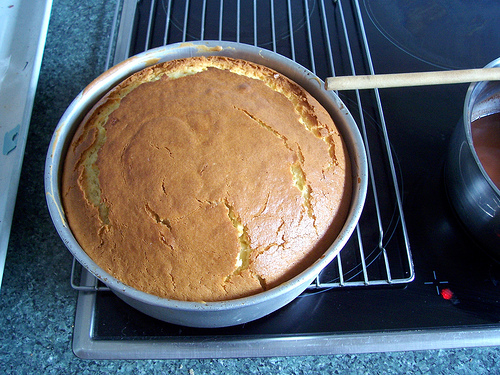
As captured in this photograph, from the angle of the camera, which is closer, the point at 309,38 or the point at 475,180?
the point at 475,180

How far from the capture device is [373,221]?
3.05 feet

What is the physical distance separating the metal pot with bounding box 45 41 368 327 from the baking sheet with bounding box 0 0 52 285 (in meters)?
0.23

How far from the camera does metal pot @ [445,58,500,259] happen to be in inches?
30.2

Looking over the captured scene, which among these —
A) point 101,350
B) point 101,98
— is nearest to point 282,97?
point 101,98

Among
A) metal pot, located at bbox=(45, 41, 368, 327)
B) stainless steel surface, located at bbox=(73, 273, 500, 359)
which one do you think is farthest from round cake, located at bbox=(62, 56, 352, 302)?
stainless steel surface, located at bbox=(73, 273, 500, 359)

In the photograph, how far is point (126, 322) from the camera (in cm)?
83

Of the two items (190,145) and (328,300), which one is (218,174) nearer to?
(190,145)

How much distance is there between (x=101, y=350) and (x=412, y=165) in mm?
863

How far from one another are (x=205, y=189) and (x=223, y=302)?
19 cm

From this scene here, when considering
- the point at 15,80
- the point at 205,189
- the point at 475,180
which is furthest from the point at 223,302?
the point at 15,80

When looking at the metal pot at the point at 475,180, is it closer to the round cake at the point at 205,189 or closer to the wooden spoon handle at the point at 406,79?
the wooden spoon handle at the point at 406,79

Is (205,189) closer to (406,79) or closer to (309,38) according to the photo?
(406,79)

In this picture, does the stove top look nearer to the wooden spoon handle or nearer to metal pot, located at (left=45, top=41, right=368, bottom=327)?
metal pot, located at (left=45, top=41, right=368, bottom=327)

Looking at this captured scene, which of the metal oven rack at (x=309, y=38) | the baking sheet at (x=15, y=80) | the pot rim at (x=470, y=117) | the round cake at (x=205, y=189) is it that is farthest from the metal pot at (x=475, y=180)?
the baking sheet at (x=15, y=80)
